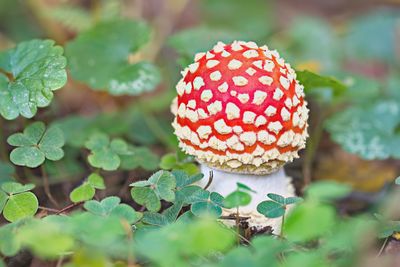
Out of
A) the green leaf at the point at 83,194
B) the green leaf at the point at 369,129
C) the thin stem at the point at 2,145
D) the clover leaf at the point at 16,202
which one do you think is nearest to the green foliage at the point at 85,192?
the green leaf at the point at 83,194

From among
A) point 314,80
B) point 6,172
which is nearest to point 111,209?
point 6,172

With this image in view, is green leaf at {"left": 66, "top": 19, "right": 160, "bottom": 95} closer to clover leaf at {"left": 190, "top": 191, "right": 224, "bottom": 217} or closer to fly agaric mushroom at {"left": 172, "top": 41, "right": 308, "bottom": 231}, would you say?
fly agaric mushroom at {"left": 172, "top": 41, "right": 308, "bottom": 231}

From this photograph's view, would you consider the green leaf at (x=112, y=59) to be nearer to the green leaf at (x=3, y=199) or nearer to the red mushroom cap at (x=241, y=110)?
the red mushroom cap at (x=241, y=110)

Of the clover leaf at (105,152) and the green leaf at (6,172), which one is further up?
the clover leaf at (105,152)

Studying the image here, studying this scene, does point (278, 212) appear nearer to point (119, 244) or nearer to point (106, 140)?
point (119, 244)

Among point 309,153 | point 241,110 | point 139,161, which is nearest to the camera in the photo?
point 241,110

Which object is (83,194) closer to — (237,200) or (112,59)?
(237,200)
